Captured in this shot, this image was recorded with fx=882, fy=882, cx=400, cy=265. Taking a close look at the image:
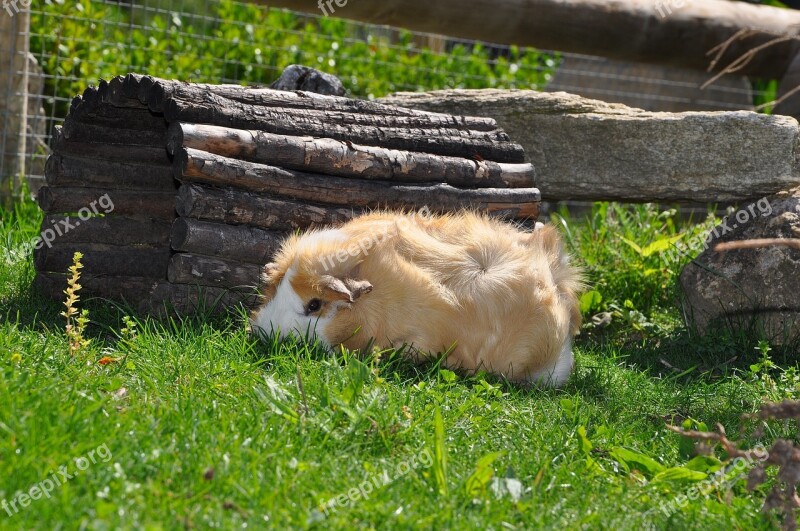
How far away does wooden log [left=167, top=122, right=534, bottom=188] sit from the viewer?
313 centimetres

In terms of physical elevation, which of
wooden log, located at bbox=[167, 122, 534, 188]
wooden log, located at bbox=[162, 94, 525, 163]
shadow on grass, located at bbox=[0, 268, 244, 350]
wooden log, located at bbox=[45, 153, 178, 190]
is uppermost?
wooden log, located at bbox=[162, 94, 525, 163]

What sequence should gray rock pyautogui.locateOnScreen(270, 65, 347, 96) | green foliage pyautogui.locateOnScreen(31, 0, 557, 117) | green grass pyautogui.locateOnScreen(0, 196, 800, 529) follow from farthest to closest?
green foliage pyautogui.locateOnScreen(31, 0, 557, 117) → gray rock pyautogui.locateOnScreen(270, 65, 347, 96) → green grass pyautogui.locateOnScreen(0, 196, 800, 529)

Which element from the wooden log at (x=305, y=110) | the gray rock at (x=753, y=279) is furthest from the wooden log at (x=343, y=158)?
the gray rock at (x=753, y=279)

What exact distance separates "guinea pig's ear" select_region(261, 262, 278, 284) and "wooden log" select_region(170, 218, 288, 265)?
0.12 metres

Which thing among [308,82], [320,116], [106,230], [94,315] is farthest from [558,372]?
[308,82]

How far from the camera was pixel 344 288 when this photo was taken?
2893 mm

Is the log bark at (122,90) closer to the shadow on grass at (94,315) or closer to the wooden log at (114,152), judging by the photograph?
the wooden log at (114,152)

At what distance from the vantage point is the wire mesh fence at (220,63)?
16.5 ft

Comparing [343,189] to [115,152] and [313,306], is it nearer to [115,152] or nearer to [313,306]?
[313,306]

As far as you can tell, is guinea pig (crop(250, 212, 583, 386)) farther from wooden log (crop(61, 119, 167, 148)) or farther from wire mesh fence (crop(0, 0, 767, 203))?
wire mesh fence (crop(0, 0, 767, 203))

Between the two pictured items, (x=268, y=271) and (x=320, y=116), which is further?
(x=320, y=116)

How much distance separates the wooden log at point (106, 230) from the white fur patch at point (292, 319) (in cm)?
88

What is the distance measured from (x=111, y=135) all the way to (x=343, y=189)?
3.38 ft

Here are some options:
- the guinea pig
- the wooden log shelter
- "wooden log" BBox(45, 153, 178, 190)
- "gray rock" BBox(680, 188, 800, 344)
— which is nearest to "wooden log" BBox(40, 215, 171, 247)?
the wooden log shelter
